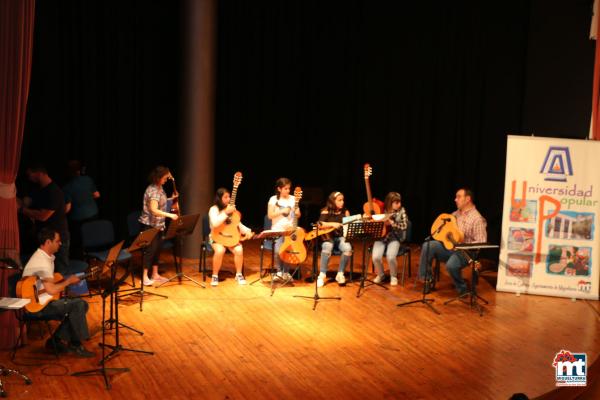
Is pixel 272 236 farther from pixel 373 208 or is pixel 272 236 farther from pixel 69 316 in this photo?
pixel 69 316

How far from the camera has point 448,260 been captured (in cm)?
857

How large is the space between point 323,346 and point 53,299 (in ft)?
7.88

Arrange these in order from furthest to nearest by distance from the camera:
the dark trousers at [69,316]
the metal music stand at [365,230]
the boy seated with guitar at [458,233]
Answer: the boy seated with guitar at [458,233], the metal music stand at [365,230], the dark trousers at [69,316]

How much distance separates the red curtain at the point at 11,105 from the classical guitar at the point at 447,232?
4450mm

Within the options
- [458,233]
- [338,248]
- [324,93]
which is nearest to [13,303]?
[338,248]

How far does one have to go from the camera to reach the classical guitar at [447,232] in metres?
8.41

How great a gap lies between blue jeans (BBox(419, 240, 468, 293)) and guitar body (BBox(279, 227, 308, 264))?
54.7 inches

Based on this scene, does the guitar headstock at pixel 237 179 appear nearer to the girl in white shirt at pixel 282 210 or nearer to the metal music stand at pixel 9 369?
the girl in white shirt at pixel 282 210

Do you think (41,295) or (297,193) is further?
(297,193)

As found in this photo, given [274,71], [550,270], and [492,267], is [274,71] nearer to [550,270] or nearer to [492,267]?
[492,267]

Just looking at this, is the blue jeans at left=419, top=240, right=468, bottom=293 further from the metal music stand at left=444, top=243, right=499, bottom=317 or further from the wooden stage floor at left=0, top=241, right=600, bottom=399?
the wooden stage floor at left=0, top=241, right=600, bottom=399

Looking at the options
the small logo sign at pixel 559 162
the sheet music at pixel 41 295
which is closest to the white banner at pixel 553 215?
the small logo sign at pixel 559 162

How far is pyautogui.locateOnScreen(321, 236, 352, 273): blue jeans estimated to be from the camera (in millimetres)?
8922

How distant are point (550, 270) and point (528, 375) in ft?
8.46
